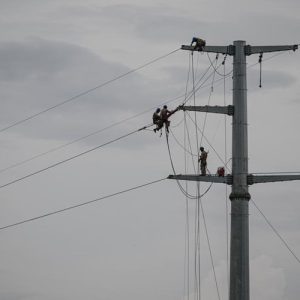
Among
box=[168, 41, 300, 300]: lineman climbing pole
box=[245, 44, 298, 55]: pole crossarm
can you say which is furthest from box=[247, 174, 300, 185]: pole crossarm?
box=[245, 44, 298, 55]: pole crossarm

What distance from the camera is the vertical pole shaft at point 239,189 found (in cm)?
3247

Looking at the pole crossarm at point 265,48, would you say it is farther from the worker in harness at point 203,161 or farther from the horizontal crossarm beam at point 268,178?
the horizontal crossarm beam at point 268,178

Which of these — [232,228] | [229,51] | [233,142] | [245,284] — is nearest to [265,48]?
[229,51]

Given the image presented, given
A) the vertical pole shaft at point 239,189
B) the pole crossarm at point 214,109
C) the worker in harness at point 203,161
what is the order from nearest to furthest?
1. the vertical pole shaft at point 239,189
2. the pole crossarm at point 214,109
3. the worker in harness at point 203,161

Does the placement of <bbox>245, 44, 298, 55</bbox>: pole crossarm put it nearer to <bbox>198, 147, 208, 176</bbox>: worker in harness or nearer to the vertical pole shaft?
the vertical pole shaft

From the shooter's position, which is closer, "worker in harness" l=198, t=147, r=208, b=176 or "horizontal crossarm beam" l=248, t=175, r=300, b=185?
"horizontal crossarm beam" l=248, t=175, r=300, b=185

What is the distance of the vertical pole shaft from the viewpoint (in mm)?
32469

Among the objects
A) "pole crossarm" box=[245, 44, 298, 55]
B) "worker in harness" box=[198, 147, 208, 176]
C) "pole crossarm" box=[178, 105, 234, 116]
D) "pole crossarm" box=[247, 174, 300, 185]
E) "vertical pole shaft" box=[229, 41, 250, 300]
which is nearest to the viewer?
"vertical pole shaft" box=[229, 41, 250, 300]

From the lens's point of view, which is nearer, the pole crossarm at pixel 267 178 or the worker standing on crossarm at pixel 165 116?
the pole crossarm at pixel 267 178

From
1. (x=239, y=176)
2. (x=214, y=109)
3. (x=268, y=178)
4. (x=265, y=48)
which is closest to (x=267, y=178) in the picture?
(x=268, y=178)

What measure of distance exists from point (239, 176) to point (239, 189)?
53 cm

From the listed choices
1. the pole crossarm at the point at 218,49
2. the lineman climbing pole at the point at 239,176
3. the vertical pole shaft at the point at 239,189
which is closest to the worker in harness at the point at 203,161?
the lineman climbing pole at the point at 239,176

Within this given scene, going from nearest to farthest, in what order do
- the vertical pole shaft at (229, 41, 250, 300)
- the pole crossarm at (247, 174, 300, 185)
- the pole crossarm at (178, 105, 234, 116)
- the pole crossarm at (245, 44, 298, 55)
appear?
the vertical pole shaft at (229, 41, 250, 300) → the pole crossarm at (247, 174, 300, 185) → the pole crossarm at (178, 105, 234, 116) → the pole crossarm at (245, 44, 298, 55)

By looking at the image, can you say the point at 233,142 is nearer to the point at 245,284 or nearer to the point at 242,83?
the point at 242,83
